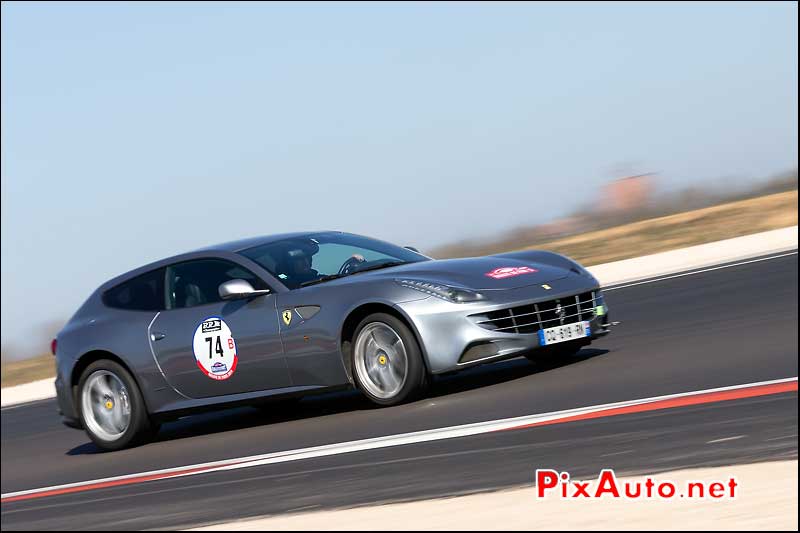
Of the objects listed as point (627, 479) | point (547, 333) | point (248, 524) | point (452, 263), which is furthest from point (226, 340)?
point (627, 479)

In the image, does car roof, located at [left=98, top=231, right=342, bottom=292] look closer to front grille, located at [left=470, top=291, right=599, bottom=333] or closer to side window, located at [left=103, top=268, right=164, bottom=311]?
side window, located at [left=103, top=268, right=164, bottom=311]

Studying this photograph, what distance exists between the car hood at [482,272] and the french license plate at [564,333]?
0.37 metres

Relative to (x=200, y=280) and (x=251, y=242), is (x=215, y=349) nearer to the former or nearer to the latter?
(x=200, y=280)

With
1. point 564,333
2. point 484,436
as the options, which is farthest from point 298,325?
point 484,436

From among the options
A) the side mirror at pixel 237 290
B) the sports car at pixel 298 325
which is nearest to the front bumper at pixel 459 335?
the sports car at pixel 298 325

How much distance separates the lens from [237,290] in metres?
8.87

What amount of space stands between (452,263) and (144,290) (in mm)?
2585

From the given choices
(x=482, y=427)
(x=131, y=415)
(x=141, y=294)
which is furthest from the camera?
(x=141, y=294)

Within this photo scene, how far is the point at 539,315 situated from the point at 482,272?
530 millimetres

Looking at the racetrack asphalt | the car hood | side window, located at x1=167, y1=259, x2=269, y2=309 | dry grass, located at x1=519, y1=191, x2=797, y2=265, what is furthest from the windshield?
dry grass, located at x1=519, y1=191, x2=797, y2=265

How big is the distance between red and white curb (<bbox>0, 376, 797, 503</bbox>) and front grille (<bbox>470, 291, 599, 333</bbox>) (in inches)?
42.9

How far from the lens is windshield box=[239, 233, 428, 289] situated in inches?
363

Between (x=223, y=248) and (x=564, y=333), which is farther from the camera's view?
(x=223, y=248)

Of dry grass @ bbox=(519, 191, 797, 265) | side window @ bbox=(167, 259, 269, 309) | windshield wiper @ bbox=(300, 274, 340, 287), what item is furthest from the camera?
dry grass @ bbox=(519, 191, 797, 265)
